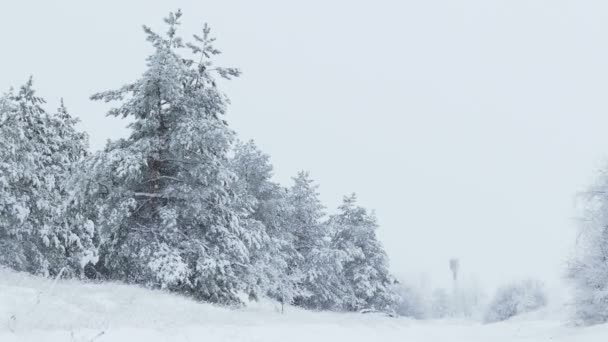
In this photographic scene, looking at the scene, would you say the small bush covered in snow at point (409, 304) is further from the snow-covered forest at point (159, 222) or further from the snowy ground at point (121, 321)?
the snowy ground at point (121, 321)

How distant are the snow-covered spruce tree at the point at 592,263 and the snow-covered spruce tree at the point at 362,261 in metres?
16.6

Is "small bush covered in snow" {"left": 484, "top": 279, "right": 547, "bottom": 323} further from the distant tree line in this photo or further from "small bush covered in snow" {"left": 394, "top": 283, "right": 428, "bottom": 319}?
the distant tree line

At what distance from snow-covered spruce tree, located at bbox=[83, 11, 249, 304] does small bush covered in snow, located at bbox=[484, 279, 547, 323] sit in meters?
76.2

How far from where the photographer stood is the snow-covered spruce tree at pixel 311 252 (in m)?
35.2

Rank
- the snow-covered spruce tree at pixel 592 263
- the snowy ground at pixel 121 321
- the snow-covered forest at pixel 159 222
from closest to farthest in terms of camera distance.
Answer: the snowy ground at pixel 121 321, the snow-covered forest at pixel 159 222, the snow-covered spruce tree at pixel 592 263

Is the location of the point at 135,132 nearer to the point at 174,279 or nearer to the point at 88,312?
the point at 174,279

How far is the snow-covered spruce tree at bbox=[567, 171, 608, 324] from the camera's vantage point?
22031 millimetres

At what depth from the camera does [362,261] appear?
40031 mm

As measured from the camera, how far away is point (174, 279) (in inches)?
642

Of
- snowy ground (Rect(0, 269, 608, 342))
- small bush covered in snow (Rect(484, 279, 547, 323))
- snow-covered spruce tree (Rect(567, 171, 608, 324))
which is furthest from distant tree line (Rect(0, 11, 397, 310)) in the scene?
small bush covered in snow (Rect(484, 279, 547, 323))

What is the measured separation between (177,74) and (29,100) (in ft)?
30.1

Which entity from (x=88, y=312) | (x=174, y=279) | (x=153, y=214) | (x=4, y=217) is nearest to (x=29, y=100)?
(x=4, y=217)

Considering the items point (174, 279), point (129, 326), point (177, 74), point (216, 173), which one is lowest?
point (129, 326)

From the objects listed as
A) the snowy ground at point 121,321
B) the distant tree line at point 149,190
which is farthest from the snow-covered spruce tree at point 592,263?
the distant tree line at point 149,190
